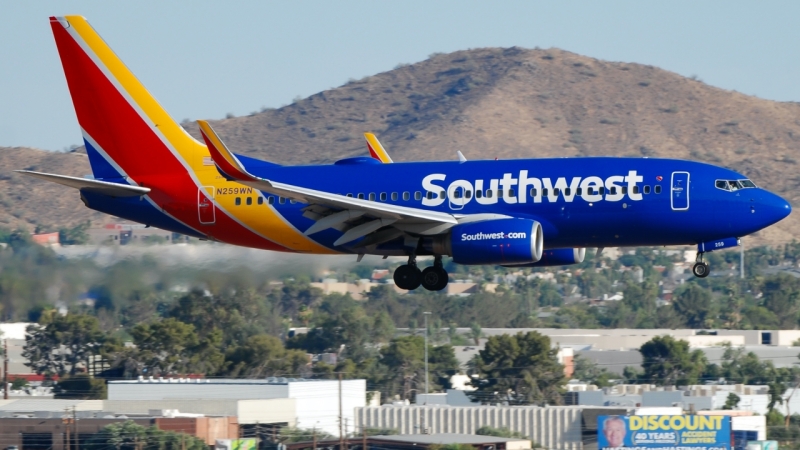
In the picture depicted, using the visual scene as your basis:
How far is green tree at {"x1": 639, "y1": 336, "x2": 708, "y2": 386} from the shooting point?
345 feet

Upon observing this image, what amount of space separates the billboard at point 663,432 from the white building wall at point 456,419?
6862mm

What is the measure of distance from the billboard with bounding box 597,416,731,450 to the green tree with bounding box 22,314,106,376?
5037 centimetres

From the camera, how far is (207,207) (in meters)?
43.5

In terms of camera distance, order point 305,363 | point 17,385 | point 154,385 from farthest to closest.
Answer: point 305,363 → point 17,385 → point 154,385

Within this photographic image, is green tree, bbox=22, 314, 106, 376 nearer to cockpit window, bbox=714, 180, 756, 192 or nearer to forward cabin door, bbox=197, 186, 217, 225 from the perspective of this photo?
forward cabin door, bbox=197, 186, 217, 225

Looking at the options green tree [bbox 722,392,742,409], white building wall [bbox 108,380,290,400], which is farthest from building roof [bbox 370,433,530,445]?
green tree [bbox 722,392,742,409]

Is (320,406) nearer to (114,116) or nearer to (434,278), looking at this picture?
(114,116)

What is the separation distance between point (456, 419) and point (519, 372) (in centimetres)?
2564

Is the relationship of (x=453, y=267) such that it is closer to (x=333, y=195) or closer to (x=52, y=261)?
(x=52, y=261)

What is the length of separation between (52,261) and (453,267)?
103333 mm

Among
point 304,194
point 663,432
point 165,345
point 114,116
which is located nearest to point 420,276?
point 304,194

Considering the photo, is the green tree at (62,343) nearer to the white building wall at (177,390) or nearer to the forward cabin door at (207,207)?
the white building wall at (177,390)

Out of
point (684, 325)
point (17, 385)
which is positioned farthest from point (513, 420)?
point (684, 325)

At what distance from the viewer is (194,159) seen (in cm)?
4416
